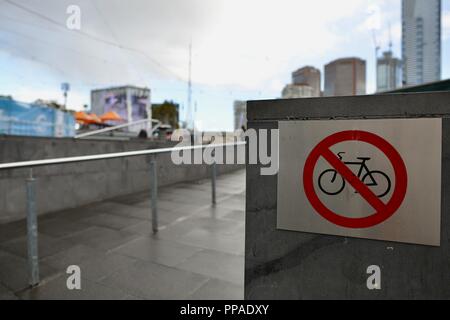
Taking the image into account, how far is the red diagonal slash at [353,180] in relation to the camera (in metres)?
1.37

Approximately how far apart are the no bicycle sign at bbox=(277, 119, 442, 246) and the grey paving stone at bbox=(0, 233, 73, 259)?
2417mm

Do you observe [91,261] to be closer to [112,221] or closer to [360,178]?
[112,221]

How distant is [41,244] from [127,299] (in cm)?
153

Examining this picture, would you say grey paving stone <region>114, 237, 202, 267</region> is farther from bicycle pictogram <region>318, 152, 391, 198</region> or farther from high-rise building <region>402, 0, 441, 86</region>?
high-rise building <region>402, 0, 441, 86</region>

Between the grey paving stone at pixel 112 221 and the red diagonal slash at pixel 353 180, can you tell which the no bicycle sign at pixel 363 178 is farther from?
the grey paving stone at pixel 112 221

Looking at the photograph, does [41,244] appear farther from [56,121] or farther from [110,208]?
[56,121]

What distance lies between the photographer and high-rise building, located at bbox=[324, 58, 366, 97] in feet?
86.7

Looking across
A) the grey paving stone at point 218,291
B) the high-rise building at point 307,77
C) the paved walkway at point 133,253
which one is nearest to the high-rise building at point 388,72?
the high-rise building at point 307,77

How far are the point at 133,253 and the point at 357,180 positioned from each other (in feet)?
7.18

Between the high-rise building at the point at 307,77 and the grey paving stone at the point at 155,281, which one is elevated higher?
the high-rise building at the point at 307,77

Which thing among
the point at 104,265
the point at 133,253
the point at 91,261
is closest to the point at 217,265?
the point at 133,253

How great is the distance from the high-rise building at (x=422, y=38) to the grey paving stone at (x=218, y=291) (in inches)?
1107

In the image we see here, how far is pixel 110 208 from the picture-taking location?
178 inches

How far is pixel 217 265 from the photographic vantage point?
8.68 ft
